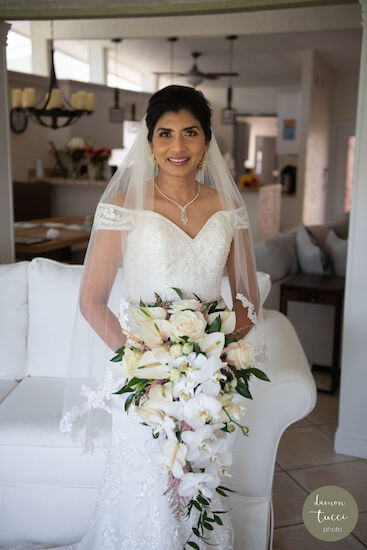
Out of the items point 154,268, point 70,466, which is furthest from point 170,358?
point 70,466

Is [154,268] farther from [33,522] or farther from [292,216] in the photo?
[292,216]

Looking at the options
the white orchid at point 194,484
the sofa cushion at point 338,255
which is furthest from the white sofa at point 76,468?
the sofa cushion at point 338,255

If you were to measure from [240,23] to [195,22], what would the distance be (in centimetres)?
50

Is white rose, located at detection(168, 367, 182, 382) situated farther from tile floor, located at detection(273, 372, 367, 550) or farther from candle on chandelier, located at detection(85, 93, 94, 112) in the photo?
candle on chandelier, located at detection(85, 93, 94, 112)

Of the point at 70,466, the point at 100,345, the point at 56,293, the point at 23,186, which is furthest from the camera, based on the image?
the point at 23,186

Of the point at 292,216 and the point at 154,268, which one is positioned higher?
the point at 154,268

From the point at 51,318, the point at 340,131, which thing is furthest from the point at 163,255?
the point at 340,131

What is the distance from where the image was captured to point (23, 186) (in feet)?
21.5

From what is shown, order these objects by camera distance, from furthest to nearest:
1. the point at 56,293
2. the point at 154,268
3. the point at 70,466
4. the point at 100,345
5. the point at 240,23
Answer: the point at 240,23 < the point at 56,293 < the point at 70,466 < the point at 100,345 < the point at 154,268

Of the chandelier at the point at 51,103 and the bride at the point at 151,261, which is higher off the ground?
the chandelier at the point at 51,103

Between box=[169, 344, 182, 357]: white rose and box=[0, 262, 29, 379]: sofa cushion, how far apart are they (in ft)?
5.10

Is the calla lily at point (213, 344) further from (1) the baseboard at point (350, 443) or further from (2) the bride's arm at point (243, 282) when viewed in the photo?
(1) the baseboard at point (350, 443)

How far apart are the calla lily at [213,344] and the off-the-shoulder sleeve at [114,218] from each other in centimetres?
55

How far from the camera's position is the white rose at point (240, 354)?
1.44 m
